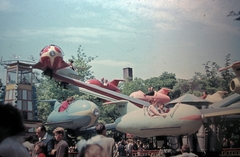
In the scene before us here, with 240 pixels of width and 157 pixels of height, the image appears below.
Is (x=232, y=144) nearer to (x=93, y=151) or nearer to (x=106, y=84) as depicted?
(x=106, y=84)

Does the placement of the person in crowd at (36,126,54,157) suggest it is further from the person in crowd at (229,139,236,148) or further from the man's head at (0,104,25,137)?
the person in crowd at (229,139,236,148)

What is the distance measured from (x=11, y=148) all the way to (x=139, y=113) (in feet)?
16.4

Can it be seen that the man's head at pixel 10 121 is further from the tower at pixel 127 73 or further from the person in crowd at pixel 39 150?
the tower at pixel 127 73

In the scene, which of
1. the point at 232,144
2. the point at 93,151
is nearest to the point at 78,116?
the point at 232,144

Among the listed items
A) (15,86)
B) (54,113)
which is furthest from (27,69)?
(54,113)

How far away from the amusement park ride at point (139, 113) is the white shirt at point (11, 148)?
477 cm

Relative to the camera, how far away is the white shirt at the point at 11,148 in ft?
4.53

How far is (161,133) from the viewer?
6.24m

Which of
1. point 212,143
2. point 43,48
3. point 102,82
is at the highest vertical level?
point 43,48

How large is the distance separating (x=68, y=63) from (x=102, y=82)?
2.90 ft

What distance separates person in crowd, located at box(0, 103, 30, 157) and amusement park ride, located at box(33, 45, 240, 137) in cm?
478

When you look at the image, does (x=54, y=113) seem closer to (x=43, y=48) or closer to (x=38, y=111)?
(x=43, y=48)

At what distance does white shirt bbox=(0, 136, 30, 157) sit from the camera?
1.38m

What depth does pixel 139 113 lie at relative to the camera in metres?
6.30
